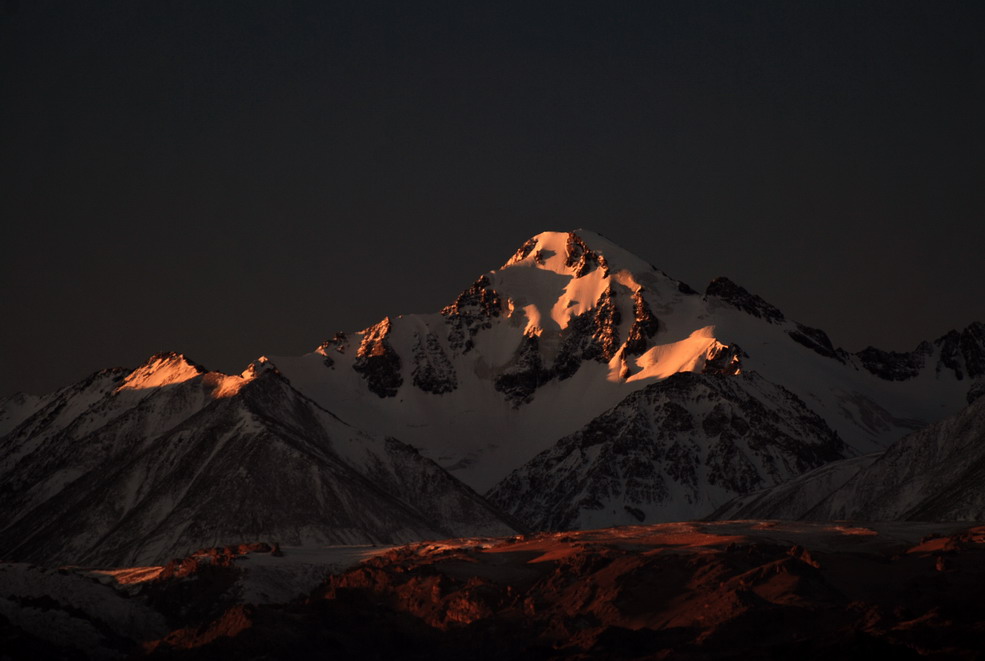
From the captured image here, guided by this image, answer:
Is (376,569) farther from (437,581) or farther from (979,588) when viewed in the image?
(979,588)

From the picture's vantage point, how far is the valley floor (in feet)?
433

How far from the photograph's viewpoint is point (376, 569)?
17350 centimetres

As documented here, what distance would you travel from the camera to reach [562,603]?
153250mm

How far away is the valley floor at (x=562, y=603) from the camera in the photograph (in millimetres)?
131875

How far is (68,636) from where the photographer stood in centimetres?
15325

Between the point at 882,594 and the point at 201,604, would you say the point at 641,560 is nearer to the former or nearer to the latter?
the point at 882,594

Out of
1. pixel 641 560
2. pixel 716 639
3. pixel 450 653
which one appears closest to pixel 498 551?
pixel 641 560

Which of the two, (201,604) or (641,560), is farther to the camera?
(201,604)

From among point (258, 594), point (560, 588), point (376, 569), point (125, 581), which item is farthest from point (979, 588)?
point (125, 581)

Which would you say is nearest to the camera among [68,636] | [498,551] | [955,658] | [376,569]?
[955,658]

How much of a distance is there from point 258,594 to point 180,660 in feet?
121

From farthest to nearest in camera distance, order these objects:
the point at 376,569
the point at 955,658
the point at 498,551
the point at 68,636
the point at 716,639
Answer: the point at 498,551
the point at 376,569
the point at 68,636
the point at 716,639
the point at 955,658

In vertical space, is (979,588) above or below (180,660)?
below

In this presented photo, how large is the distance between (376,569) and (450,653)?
29.4 meters
